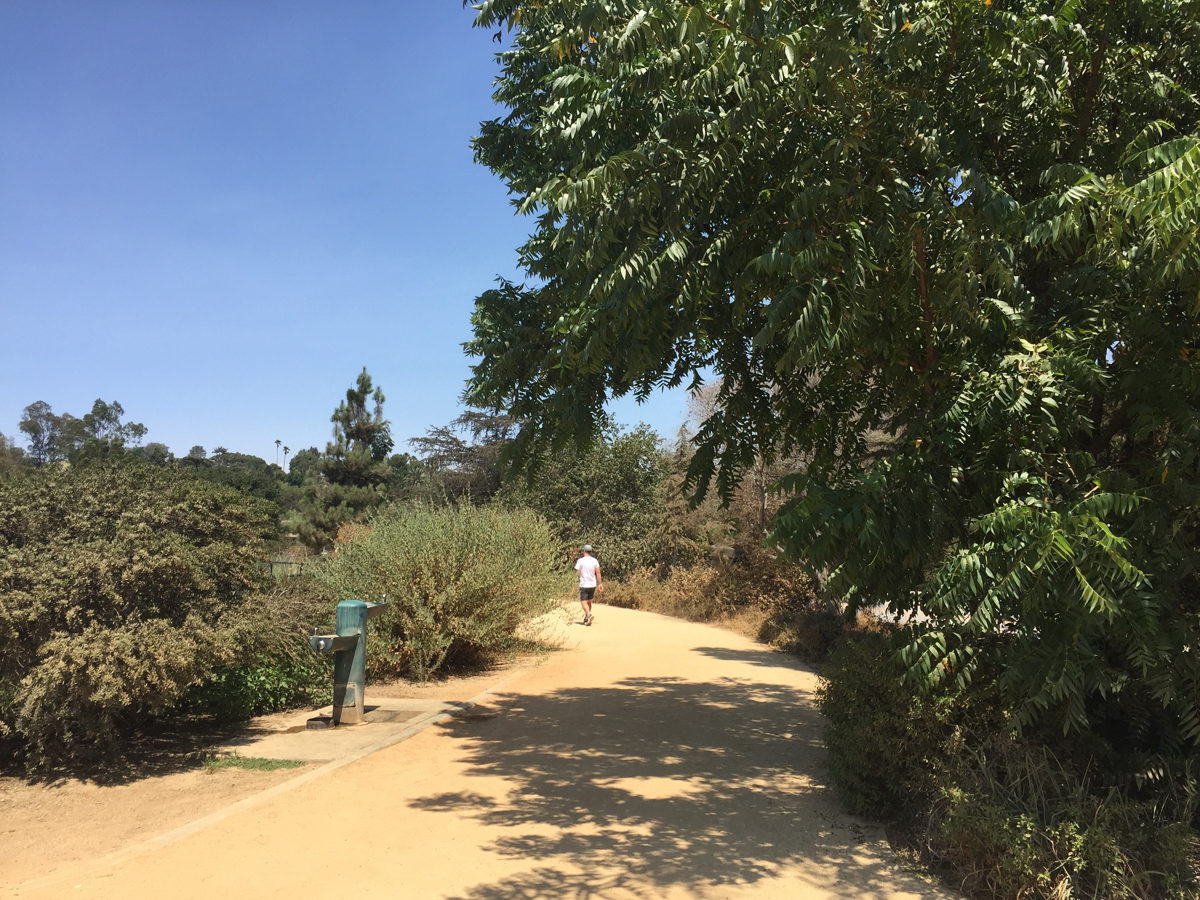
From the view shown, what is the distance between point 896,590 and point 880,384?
75.4 inches

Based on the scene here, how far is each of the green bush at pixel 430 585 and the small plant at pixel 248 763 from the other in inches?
119

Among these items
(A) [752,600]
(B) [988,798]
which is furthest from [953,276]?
(A) [752,600]

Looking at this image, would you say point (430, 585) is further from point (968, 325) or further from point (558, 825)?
point (968, 325)

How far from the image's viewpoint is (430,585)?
11398mm

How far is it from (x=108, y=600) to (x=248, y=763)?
1879mm

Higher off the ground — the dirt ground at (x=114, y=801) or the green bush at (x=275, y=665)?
the green bush at (x=275, y=665)

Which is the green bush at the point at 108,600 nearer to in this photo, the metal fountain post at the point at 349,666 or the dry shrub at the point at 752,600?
the metal fountain post at the point at 349,666

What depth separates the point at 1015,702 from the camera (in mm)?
4969

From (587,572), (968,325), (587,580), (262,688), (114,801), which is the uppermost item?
(968,325)

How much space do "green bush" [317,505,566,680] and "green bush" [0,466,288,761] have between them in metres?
2.91

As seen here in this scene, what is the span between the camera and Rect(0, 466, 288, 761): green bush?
6.36 metres

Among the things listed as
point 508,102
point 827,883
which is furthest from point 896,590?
point 508,102

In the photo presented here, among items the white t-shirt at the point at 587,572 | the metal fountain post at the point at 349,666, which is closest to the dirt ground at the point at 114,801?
the metal fountain post at the point at 349,666

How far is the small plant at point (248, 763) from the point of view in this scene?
7.21 metres
